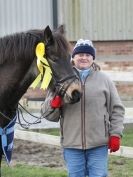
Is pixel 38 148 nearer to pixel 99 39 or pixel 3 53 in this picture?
pixel 3 53

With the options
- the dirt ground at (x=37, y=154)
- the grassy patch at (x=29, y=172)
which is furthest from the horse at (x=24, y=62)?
the dirt ground at (x=37, y=154)

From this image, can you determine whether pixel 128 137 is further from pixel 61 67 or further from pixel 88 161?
pixel 61 67

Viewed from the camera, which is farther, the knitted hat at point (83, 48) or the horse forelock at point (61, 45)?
the knitted hat at point (83, 48)

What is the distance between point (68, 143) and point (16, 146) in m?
3.97

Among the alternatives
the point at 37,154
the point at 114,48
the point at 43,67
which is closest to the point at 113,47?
the point at 114,48

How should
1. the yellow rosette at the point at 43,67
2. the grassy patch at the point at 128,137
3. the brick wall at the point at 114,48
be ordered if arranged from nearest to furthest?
the yellow rosette at the point at 43,67, the grassy patch at the point at 128,137, the brick wall at the point at 114,48

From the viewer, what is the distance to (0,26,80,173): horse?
4754 millimetres

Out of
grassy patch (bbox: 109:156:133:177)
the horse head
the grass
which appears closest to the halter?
the horse head

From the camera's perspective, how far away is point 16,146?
8.82m

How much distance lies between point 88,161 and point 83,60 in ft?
2.98

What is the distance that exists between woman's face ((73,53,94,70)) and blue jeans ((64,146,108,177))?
2.42 ft

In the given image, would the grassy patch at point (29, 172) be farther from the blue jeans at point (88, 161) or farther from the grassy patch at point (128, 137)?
the grassy patch at point (128, 137)

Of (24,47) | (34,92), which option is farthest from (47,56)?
(34,92)

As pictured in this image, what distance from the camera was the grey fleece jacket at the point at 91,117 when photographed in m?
4.91
